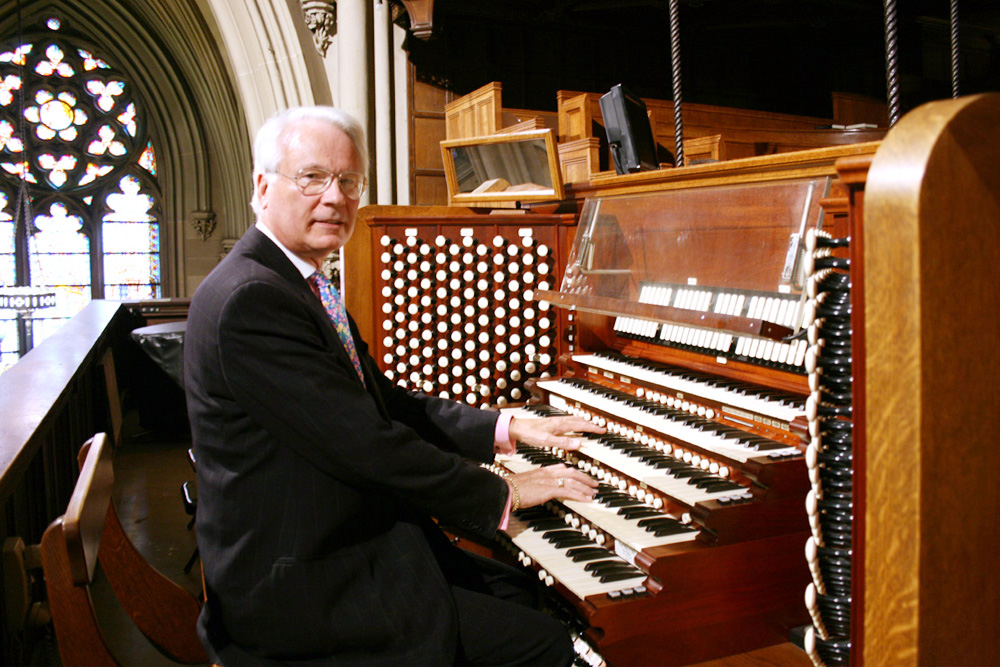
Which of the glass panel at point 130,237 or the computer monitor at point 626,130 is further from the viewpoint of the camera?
the glass panel at point 130,237

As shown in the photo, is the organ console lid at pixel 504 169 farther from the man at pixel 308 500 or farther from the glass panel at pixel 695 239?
the man at pixel 308 500

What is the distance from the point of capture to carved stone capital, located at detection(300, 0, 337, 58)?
6.45m

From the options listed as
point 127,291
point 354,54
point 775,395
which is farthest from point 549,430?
point 127,291

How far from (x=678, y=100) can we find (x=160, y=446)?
537 centimetres

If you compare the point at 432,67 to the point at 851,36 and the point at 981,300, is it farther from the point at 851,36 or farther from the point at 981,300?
the point at 981,300

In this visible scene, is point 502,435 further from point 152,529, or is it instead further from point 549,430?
point 152,529

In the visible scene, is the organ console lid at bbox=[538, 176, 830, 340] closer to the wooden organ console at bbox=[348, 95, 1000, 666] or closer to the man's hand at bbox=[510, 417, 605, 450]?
the wooden organ console at bbox=[348, 95, 1000, 666]

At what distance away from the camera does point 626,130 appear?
3.90m

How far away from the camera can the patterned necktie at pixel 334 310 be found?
1.91m

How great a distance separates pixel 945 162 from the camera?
1.01 m

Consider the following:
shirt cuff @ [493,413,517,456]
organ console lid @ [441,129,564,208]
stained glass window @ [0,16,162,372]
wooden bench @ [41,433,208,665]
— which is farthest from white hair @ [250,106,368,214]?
stained glass window @ [0,16,162,372]

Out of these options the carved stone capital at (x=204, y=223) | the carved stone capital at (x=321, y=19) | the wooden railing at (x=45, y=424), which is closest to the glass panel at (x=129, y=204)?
the carved stone capital at (x=204, y=223)

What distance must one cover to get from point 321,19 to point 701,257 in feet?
16.7

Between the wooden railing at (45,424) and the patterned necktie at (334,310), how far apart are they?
2.60 ft
